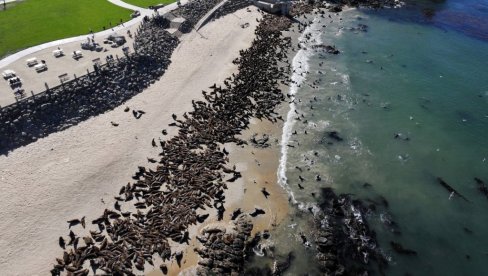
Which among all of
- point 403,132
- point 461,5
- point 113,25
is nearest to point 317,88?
point 403,132

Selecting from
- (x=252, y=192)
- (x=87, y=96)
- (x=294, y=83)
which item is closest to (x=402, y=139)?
(x=294, y=83)

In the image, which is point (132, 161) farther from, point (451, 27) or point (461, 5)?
point (461, 5)

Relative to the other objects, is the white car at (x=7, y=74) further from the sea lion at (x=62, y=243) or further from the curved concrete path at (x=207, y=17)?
the curved concrete path at (x=207, y=17)

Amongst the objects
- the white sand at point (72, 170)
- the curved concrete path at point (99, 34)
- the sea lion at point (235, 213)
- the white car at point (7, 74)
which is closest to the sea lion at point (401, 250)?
the sea lion at point (235, 213)

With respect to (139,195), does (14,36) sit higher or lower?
higher

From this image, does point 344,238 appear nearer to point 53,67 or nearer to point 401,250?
point 401,250

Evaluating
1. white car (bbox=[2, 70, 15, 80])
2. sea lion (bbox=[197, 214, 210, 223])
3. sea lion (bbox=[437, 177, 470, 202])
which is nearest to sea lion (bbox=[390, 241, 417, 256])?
sea lion (bbox=[437, 177, 470, 202])
